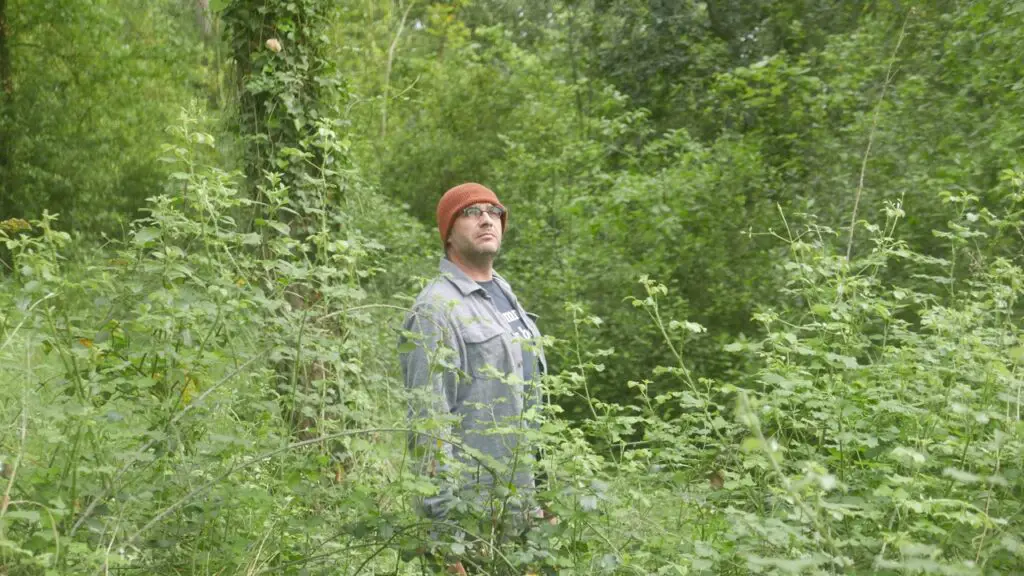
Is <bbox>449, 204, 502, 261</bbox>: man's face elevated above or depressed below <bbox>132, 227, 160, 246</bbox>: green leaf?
below

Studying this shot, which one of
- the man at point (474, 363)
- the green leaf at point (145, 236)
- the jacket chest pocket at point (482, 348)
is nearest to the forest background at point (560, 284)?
the green leaf at point (145, 236)

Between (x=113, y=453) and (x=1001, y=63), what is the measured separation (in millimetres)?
6966

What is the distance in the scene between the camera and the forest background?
3270mm

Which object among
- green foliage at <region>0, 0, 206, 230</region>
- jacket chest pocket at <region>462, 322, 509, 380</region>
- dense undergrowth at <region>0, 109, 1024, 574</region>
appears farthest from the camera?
green foliage at <region>0, 0, 206, 230</region>

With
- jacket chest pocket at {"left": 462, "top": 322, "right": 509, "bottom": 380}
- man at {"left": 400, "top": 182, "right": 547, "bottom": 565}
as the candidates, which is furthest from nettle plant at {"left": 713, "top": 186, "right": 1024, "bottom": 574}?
jacket chest pocket at {"left": 462, "top": 322, "right": 509, "bottom": 380}

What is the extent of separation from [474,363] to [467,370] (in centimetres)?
3

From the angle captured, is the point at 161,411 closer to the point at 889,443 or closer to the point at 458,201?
the point at 458,201

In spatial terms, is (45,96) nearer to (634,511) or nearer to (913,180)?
(913,180)

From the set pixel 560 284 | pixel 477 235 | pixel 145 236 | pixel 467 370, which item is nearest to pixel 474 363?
pixel 467 370

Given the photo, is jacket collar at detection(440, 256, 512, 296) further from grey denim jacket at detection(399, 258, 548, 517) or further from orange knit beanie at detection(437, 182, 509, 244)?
orange knit beanie at detection(437, 182, 509, 244)

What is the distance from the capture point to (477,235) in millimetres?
4219

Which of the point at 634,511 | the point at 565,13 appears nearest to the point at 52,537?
the point at 634,511

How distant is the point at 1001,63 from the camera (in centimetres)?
823

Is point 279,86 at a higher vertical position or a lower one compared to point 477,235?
higher
